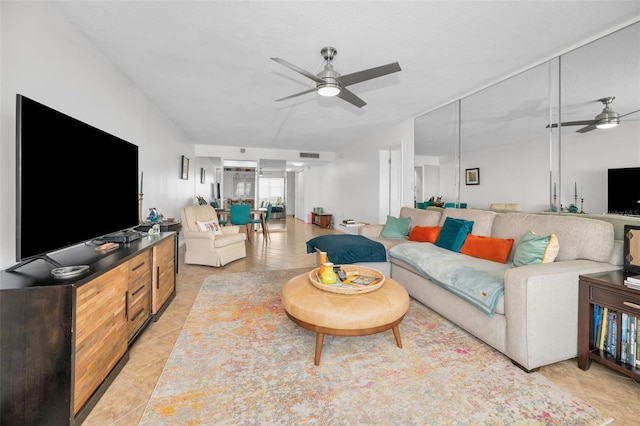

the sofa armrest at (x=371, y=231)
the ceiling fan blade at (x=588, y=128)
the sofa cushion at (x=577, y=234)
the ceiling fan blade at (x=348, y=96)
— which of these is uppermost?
the ceiling fan blade at (x=348, y=96)

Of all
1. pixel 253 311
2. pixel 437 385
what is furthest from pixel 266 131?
pixel 437 385

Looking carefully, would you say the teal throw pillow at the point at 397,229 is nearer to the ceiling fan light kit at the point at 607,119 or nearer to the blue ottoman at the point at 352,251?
the blue ottoman at the point at 352,251

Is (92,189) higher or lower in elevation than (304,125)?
lower

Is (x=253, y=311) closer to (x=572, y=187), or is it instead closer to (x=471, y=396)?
(x=471, y=396)

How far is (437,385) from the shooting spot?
160 cm

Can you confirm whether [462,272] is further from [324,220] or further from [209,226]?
[324,220]

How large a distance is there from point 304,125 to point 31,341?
17.4 ft

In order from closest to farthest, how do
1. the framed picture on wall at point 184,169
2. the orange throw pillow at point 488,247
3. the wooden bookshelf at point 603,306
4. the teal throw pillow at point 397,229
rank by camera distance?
the wooden bookshelf at point 603,306
the orange throw pillow at point 488,247
the teal throw pillow at point 397,229
the framed picture on wall at point 184,169

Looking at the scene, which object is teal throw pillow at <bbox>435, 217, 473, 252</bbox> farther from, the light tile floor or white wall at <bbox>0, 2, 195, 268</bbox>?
white wall at <bbox>0, 2, 195, 268</bbox>

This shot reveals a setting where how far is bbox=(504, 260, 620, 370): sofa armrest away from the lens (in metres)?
1.71

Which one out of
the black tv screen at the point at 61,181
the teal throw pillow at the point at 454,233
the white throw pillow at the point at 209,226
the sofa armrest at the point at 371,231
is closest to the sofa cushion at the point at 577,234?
the teal throw pillow at the point at 454,233

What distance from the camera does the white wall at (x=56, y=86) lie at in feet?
5.48

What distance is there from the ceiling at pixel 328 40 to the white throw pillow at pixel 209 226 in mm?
1959

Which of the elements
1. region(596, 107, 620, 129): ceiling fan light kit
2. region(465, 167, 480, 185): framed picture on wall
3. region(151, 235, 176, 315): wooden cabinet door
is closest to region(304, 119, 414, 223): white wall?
region(465, 167, 480, 185): framed picture on wall
